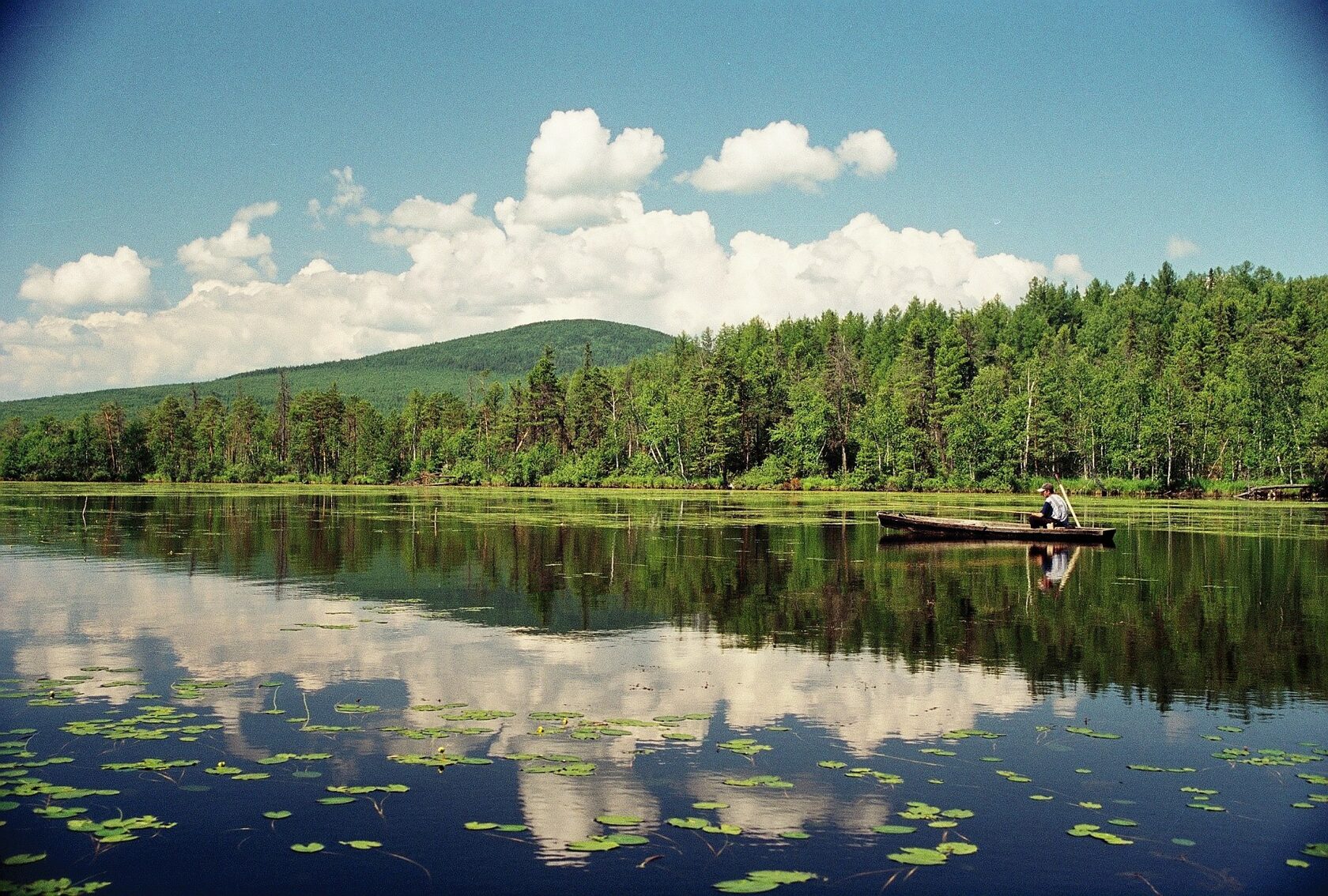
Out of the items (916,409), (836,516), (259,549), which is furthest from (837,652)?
(916,409)

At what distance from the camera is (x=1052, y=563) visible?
30922mm

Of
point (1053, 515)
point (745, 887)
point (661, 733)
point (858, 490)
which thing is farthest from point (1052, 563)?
point (858, 490)

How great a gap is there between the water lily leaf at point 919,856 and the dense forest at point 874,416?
84.4m

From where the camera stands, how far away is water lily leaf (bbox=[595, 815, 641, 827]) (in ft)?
28.7

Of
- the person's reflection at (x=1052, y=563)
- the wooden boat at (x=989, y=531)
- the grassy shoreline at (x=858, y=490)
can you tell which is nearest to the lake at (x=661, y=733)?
the person's reflection at (x=1052, y=563)

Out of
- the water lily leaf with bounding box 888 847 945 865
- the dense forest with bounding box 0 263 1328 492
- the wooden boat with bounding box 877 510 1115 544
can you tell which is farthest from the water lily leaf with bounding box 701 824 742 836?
the dense forest with bounding box 0 263 1328 492

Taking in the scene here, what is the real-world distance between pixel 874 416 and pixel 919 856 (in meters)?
99.9

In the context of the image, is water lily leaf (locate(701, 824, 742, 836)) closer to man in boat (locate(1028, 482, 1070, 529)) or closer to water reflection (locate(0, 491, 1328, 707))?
water reflection (locate(0, 491, 1328, 707))

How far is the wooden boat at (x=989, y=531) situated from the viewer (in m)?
36.6

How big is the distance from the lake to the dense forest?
72711mm

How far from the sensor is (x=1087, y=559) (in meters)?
31.9

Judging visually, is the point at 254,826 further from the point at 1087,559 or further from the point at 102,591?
the point at 1087,559

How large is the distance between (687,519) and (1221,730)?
40.0m

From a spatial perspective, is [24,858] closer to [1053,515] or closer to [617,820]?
[617,820]
